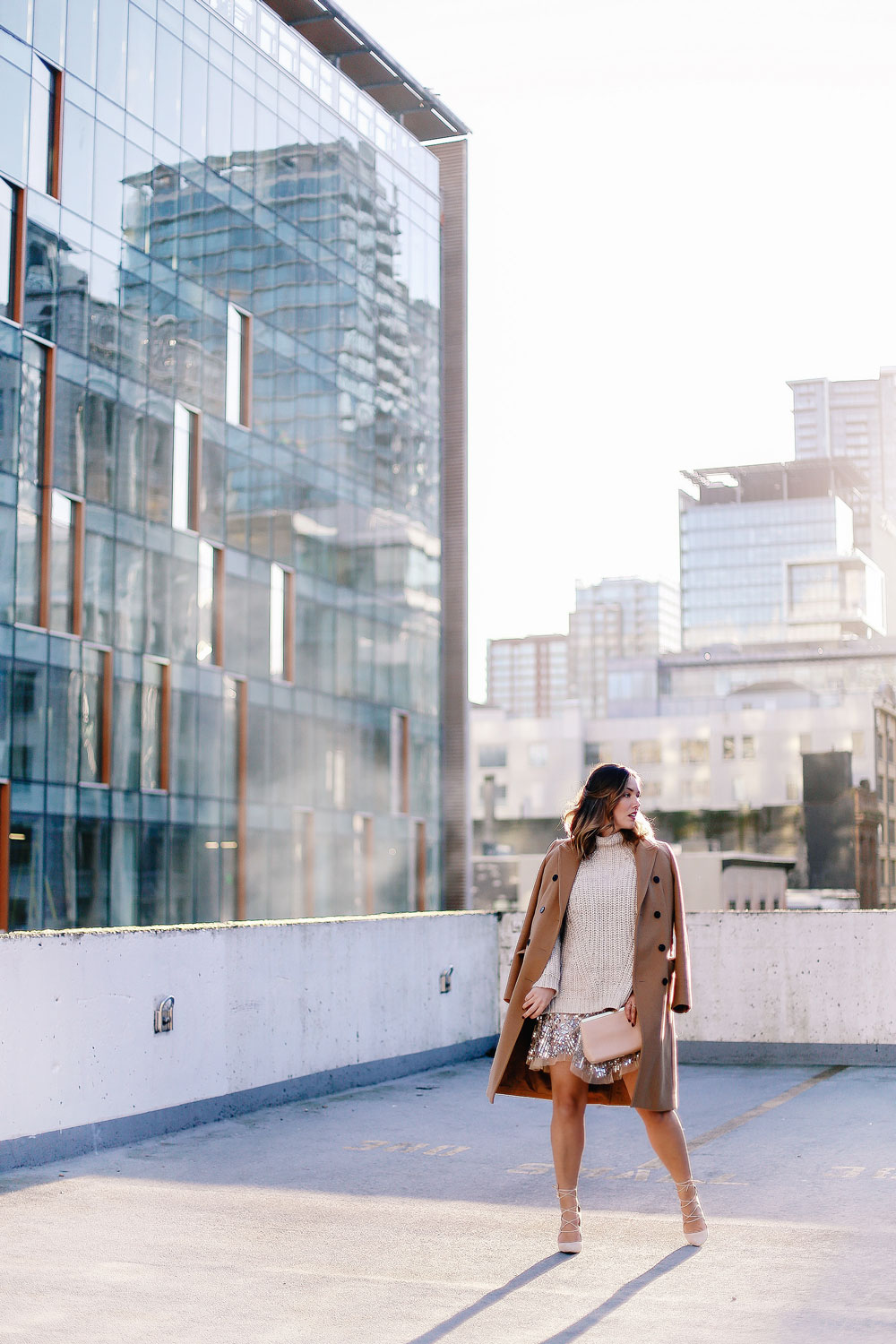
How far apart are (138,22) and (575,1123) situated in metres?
34.7

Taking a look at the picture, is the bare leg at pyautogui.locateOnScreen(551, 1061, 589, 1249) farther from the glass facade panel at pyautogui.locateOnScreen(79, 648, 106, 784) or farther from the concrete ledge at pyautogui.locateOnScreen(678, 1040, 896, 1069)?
the glass facade panel at pyautogui.locateOnScreen(79, 648, 106, 784)

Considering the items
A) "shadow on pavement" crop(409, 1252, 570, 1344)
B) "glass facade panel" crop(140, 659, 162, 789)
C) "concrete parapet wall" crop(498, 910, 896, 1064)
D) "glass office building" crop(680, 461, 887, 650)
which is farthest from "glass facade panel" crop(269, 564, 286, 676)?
"glass office building" crop(680, 461, 887, 650)

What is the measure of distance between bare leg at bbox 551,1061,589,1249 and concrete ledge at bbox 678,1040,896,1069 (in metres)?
6.95

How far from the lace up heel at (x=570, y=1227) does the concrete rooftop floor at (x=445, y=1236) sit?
8 cm

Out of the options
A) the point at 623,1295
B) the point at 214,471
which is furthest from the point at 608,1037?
the point at 214,471

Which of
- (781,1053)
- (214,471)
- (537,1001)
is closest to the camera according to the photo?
(537,1001)

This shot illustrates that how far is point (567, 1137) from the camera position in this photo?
5.99 meters

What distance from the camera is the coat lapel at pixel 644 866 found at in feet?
19.8

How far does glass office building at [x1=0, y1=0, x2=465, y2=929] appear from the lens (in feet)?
105

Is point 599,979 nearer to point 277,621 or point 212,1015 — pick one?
point 212,1015

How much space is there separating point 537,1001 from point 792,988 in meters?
7.19

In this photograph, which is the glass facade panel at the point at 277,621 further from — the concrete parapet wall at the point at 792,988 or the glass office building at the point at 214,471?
the concrete parapet wall at the point at 792,988

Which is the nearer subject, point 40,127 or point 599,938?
point 599,938

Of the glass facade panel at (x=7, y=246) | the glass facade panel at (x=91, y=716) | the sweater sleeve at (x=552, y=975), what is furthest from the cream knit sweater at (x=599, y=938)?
the glass facade panel at (x=91, y=716)
